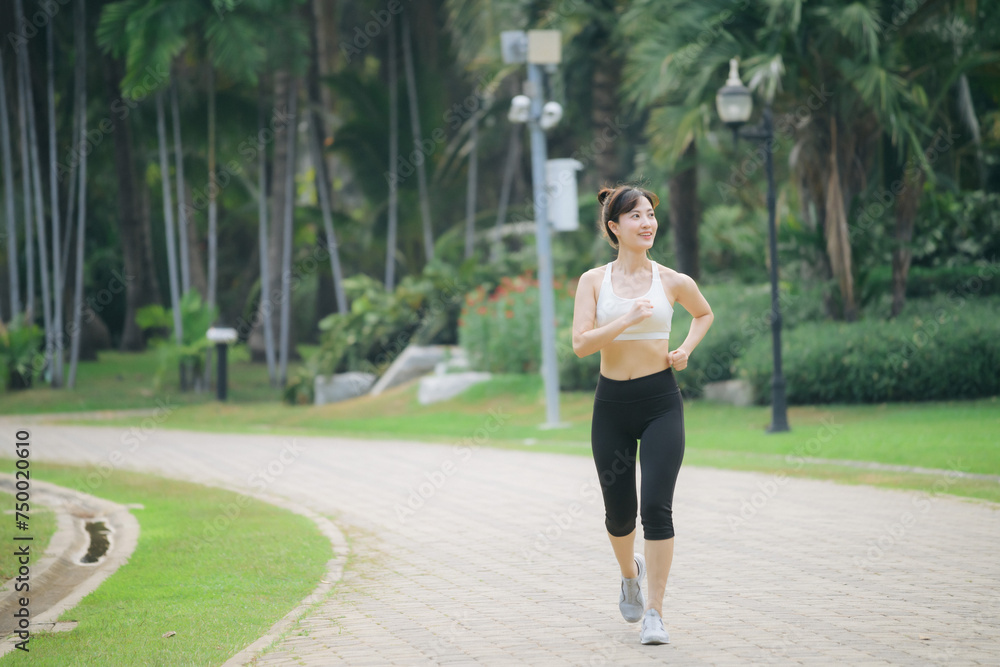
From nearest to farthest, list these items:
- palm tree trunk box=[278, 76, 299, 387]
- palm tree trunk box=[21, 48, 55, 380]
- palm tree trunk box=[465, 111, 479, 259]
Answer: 1. palm tree trunk box=[21, 48, 55, 380]
2. palm tree trunk box=[278, 76, 299, 387]
3. palm tree trunk box=[465, 111, 479, 259]

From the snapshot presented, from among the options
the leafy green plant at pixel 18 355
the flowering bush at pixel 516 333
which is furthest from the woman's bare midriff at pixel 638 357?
the leafy green plant at pixel 18 355

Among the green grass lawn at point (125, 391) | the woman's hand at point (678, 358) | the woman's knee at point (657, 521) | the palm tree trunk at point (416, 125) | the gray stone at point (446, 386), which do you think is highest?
the palm tree trunk at point (416, 125)

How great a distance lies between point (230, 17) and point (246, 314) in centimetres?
1081

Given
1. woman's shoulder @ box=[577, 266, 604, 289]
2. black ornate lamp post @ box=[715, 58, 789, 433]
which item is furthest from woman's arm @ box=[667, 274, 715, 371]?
black ornate lamp post @ box=[715, 58, 789, 433]

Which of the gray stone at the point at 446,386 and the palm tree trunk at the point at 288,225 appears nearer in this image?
the gray stone at the point at 446,386

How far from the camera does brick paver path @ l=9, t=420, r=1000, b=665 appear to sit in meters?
4.77

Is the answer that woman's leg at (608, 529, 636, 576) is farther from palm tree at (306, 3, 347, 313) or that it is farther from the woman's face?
palm tree at (306, 3, 347, 313)

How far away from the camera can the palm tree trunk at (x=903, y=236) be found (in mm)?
16406

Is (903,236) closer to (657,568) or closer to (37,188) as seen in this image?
(657,568)

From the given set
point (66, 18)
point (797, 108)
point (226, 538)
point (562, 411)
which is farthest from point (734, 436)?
point (66, 18)

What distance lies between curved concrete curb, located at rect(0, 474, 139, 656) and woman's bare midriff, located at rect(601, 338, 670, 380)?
2939 millimetres

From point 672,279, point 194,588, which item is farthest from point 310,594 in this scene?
point 672,279

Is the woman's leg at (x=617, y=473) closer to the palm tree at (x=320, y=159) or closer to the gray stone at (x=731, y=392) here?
the gray stone at (x=731, y=392)

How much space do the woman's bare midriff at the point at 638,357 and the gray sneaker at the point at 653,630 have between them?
1028mm
